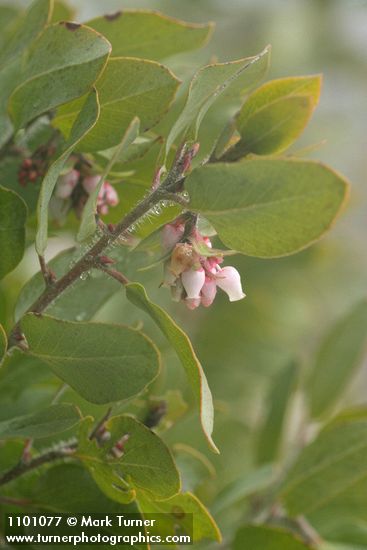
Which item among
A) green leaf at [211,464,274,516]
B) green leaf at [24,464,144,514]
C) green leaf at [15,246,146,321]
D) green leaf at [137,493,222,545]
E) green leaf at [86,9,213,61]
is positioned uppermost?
green leaf at [86,9,213,61]

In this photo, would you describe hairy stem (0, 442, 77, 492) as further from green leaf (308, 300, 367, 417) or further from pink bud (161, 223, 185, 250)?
green leaf (308, 300, 367, 417)

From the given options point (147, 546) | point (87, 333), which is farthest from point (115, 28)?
point (147, 546)

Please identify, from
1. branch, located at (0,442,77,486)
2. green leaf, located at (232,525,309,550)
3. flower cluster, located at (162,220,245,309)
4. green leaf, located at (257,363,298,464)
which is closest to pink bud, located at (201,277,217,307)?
flower cluster, located at (162,220,245,309)

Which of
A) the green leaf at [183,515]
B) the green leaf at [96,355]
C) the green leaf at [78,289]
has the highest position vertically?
the green leaf at [96,355]

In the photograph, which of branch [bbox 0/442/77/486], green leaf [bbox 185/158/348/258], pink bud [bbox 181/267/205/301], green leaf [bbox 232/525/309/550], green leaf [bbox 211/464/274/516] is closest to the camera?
green leaf [bbox 185/158/348/258]

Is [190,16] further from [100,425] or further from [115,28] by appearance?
[100,425]

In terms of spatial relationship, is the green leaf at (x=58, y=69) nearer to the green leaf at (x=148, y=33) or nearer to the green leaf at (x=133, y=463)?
the green leaf at (x=148, y=33)

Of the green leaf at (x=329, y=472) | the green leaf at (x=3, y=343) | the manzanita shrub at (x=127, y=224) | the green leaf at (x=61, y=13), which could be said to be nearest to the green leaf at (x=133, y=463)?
the manzanita shrub at (x=127, y=224)
